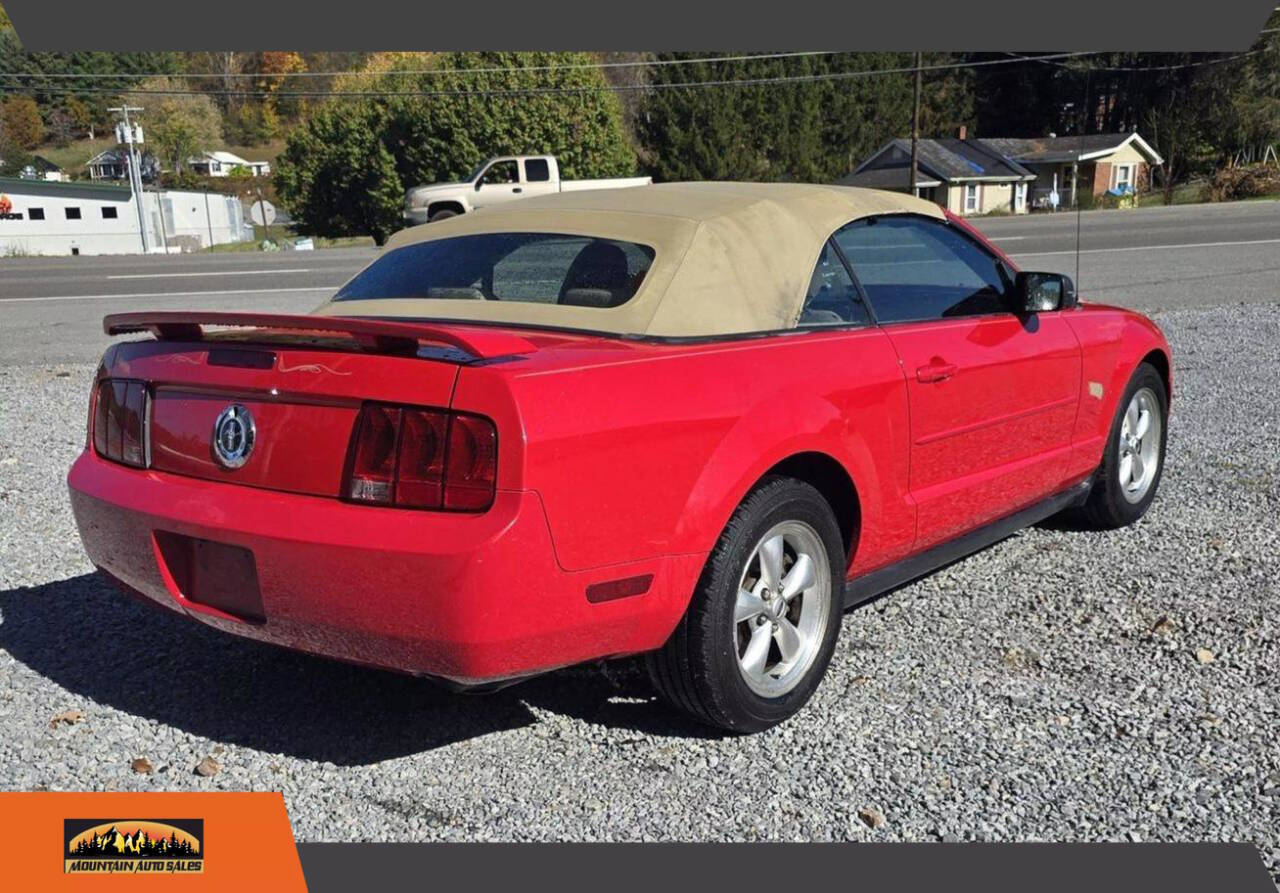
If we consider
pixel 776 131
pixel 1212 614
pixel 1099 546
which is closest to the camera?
pixel 1212 614

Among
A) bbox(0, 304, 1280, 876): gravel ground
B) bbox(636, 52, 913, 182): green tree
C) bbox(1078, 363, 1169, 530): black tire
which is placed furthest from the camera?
bbox(636, 52, 913, 182): green tree

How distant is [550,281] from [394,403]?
1182mm

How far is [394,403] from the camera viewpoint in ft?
9.56

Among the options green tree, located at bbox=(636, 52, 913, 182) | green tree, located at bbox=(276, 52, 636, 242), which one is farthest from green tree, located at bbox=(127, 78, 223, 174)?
green tree, located at bbox=(636, 52, 913, 182)

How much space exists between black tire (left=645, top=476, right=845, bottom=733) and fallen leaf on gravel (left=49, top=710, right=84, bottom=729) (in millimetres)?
1745

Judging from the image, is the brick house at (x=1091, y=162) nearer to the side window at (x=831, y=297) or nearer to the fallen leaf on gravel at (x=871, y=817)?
the side window at (x=831, y=297)

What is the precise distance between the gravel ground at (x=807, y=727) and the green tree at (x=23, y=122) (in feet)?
333

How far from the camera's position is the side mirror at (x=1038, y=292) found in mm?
4602

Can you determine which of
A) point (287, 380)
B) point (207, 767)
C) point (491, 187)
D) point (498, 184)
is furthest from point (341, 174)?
point (287, 380)

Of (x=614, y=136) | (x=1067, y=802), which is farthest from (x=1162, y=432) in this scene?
(x=614, y=136)

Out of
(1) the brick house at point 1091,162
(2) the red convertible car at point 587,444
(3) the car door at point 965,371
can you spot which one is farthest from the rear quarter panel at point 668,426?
(1) the brick house at point 1091,162

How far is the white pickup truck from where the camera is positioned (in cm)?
2966

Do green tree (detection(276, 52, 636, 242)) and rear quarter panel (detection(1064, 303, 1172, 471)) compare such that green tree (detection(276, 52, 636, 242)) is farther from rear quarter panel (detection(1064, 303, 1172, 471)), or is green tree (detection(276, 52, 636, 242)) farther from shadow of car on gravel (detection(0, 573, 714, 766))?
shadow of car on gravel (detection(0, 573, 714, 766))

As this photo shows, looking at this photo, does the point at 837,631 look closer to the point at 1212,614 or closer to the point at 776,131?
the point at 1212,614
